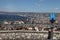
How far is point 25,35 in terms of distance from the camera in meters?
10.8

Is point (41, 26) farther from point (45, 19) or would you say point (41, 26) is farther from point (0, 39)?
point (0, 39)

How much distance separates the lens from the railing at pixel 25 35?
35.3 feet

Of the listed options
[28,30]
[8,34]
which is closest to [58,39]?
[28,30]

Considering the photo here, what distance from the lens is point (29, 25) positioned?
11180mm

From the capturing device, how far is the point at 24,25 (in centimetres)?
1121

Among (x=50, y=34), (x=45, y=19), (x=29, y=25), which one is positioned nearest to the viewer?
(x=50, y=34)

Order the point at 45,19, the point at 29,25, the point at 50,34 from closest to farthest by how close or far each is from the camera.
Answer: the point at 50,34 < the point at 29,25 < the point at 45,19

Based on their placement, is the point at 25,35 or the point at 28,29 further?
the point at 28,29

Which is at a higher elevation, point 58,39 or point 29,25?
point 29,25

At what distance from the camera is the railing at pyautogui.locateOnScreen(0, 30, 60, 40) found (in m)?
10.8

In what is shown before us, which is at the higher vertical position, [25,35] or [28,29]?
[28,29]

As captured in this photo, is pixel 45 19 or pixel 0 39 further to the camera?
pixel 45 19

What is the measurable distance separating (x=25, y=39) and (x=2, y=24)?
5.31ft

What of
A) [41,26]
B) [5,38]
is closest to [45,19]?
[41,26]
